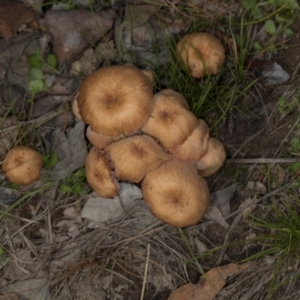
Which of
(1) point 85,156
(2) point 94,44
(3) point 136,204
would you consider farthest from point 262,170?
(2) point 94,44

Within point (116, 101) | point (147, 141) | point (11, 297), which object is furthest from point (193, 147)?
point (11, 297)

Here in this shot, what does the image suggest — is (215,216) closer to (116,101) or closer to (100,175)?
(100,175)

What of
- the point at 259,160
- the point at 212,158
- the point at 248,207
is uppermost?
the point at 212,158

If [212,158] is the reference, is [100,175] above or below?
below

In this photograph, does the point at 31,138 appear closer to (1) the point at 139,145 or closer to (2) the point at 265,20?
(1) the point at 139,145

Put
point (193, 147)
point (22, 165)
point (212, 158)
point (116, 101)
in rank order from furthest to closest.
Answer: point (22, 165), point (212, 158), point (193, 147), point (116, 101)

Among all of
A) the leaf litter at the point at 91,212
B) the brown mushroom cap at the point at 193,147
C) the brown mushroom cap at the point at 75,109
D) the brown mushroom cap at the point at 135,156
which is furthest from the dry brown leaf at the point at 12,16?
the brown mushroom cap at the point at 193,147

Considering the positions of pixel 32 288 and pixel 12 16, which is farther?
pixel 12 16
